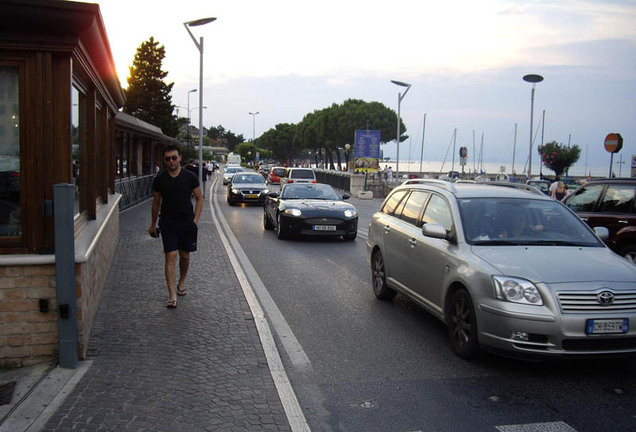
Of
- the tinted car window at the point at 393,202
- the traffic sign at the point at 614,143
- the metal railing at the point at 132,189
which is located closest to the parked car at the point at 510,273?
the tinted car window at the point at 393,202

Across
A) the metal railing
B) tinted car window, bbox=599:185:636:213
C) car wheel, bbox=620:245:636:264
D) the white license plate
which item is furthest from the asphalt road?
the metal railing

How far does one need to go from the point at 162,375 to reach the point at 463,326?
278cm

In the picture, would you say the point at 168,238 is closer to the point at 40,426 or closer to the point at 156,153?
the point at 40,426

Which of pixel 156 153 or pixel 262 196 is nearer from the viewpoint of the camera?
pixel 262 196

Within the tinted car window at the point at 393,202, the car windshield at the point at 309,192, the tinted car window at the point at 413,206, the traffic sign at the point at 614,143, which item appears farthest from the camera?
the traffic sign at the point at 614,143

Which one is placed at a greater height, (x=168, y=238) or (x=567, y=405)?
(x=168, y=238)

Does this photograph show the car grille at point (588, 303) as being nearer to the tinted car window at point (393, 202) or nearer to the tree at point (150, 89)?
the tinted car window at point (393, 202)

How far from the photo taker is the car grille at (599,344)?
502cm

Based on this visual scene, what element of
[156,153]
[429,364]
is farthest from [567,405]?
[156,153]

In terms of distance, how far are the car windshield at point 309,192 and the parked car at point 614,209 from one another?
685 cm

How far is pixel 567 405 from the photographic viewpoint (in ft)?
15.5

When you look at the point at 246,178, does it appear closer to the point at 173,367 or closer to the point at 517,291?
the point at 173,367

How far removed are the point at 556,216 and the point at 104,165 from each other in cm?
872

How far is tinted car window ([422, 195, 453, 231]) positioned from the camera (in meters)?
6.72
